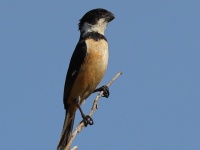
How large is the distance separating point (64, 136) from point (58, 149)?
0.36 metres

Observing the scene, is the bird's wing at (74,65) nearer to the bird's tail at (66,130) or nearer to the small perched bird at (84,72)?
the small perched bird at (84,72)

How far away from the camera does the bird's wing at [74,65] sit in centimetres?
880

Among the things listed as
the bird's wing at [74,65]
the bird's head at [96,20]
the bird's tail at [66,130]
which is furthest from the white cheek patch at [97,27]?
the bird's tail at [66,130]

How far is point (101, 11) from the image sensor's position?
961 cm

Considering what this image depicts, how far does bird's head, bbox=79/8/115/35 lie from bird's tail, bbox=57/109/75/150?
1.58 m

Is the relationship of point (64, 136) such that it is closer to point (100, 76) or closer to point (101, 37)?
point (100, 76)

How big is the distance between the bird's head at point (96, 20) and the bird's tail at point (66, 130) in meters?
1.58

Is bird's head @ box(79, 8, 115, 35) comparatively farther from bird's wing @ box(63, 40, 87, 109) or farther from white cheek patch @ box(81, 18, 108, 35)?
bird's wing @ box(63, 40, 87, 109)

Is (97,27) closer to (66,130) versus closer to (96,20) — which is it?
(96,20)

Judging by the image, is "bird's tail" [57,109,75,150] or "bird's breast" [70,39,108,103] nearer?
"bird's tail" [57,109,75,150]

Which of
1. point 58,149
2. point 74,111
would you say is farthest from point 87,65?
point 58,149

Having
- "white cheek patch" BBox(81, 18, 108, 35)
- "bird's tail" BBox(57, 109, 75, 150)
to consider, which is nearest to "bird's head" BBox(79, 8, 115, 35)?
"white cheek patch" BBox(81, 18, 108, 35)

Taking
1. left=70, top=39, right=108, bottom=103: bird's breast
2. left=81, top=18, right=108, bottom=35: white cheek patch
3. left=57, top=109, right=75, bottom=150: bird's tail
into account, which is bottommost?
left=57, top=109, right=75, bottom=150: bird's tail

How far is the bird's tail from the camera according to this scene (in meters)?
8.32
